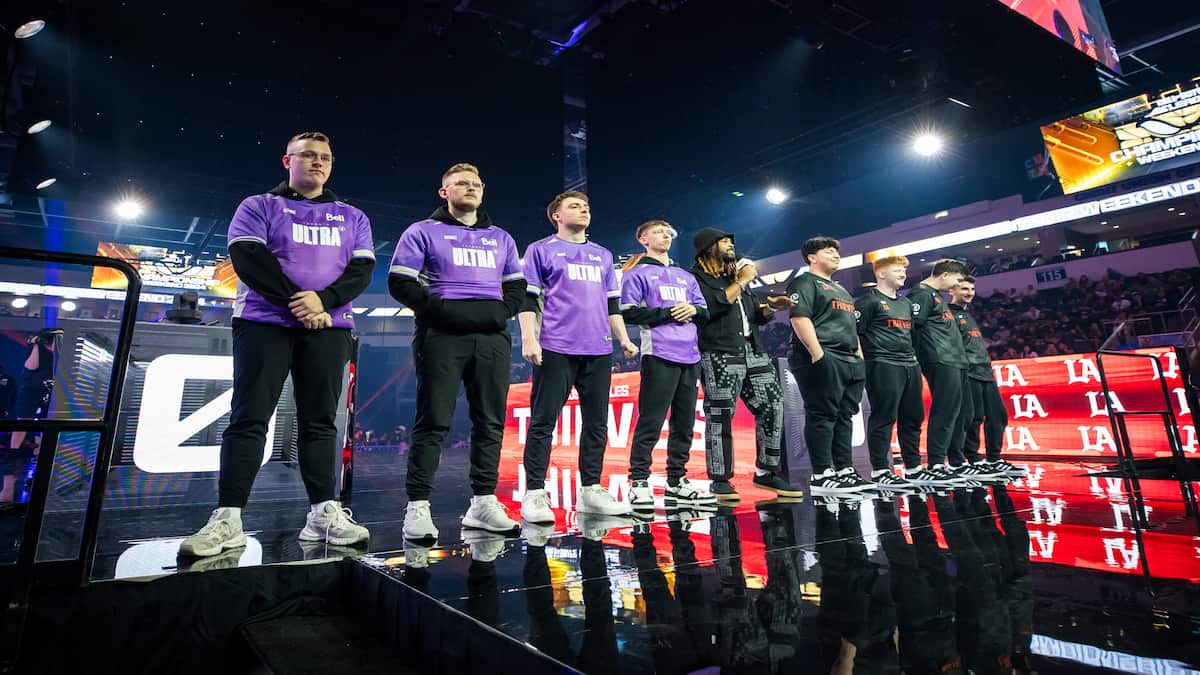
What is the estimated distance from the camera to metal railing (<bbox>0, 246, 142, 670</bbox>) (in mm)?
1480

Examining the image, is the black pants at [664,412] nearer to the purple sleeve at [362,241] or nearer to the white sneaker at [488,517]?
the white sneaker at [488,517]

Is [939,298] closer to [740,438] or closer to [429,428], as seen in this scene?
[740,438]

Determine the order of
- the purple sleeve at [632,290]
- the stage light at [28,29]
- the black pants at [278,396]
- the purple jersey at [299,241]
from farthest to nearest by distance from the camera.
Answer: the stage light at [28,29]
the purple sleeve at [632,290]
the purple jersey at [299,241]
the black pants at [278,396]

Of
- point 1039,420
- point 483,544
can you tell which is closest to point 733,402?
point 483,544

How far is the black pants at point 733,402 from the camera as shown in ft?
11.4

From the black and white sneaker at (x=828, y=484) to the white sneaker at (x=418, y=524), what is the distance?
230 centimetres

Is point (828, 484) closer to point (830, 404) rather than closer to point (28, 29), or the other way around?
point (830, 404)

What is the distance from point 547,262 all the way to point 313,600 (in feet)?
5.92

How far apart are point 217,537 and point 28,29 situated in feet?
22.2

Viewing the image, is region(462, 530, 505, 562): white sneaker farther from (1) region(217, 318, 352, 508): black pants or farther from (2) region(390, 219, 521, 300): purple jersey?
(2) region(390, 219, 521, 300): purple jersey

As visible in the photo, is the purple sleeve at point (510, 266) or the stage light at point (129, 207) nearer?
the purple sleeve at point (510, 266)

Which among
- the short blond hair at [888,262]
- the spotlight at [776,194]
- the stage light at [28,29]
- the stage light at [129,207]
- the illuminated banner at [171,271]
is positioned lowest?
the short blond hair at [888,262]

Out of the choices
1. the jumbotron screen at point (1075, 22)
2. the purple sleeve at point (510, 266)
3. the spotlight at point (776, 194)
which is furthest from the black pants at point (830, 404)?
the spotlight at point (776, 194)

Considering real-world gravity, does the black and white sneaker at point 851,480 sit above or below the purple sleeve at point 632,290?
below
